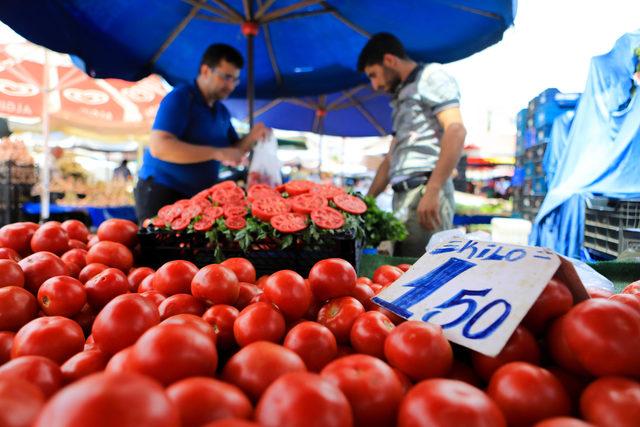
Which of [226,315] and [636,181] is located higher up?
[636,181]

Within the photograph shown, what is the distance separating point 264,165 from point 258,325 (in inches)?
93.3

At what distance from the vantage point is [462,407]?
52 cm

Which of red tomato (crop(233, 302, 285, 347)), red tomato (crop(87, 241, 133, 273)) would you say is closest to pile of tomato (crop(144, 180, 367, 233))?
red tomato (crop(87, 241, 133, 273))

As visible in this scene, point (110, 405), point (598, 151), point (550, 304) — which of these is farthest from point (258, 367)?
point (598, 151)

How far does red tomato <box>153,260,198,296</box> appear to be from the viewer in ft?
3.68

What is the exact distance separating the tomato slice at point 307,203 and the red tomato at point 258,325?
93 centimetres

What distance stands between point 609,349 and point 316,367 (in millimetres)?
509

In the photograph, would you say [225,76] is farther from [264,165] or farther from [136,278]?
[136,278]

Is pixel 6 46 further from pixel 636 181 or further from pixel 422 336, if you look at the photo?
pixel 636 181

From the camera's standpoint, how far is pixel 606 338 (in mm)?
643

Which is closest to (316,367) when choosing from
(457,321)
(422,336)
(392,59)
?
(422,336)

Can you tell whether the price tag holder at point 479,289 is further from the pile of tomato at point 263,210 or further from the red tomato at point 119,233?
the red tomato at point 119,233

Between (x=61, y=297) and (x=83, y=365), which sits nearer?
(x=83, y=365)

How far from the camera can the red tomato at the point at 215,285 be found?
990mm
